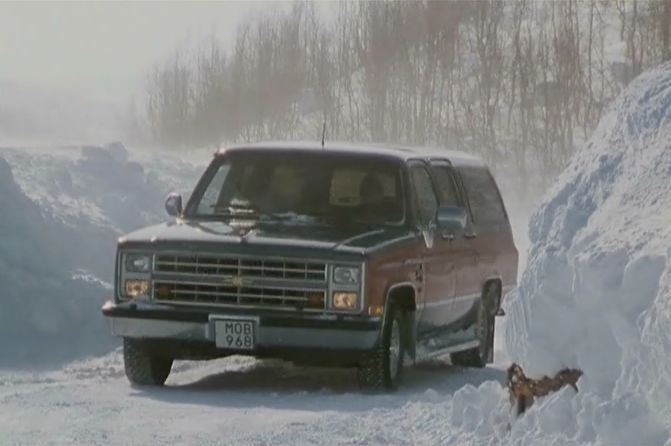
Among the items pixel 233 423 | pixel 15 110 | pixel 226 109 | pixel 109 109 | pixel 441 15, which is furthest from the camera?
pixel 109 109

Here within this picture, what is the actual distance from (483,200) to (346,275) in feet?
11.6

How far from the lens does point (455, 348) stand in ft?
45.5

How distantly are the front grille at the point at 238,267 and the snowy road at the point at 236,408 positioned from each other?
801 mm

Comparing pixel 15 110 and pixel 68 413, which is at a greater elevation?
pixel 68 413

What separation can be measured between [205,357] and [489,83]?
53.4 meters

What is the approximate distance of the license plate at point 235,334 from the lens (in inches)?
473

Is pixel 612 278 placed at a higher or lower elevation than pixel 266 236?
higher

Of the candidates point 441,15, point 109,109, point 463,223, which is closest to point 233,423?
point 463,223

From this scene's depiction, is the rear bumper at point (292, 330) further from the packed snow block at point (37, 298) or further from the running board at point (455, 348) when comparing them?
the packed snow block at point (37, 298)

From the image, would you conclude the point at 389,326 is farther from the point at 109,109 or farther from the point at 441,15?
the point at 109,109

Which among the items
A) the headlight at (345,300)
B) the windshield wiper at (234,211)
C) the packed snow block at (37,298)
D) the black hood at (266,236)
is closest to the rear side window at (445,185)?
the black hood at (266,236)

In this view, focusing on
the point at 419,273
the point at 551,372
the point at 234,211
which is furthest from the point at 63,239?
the point at 551,372

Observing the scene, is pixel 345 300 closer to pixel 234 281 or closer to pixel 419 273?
pixel 234 281

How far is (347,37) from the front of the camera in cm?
6725
